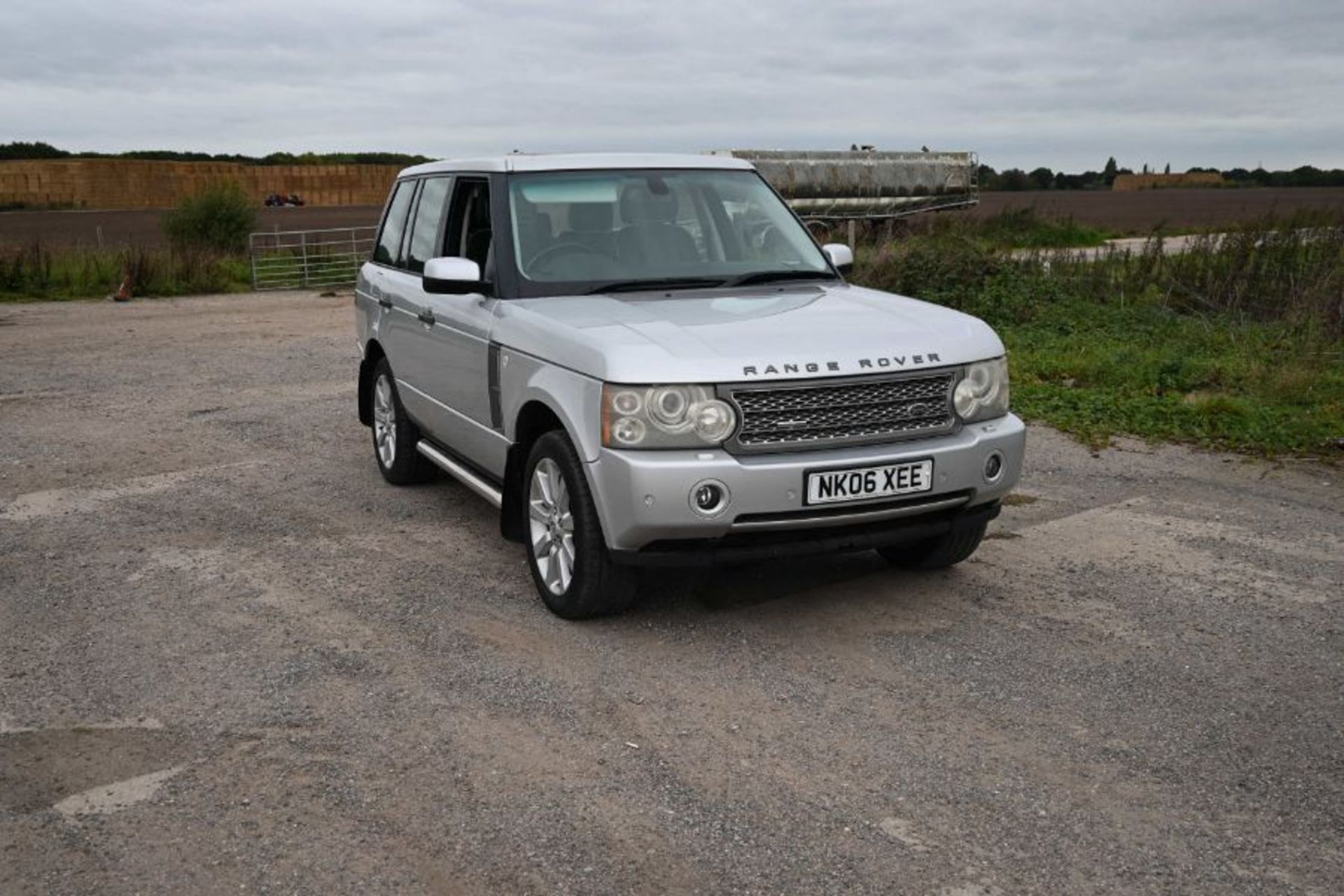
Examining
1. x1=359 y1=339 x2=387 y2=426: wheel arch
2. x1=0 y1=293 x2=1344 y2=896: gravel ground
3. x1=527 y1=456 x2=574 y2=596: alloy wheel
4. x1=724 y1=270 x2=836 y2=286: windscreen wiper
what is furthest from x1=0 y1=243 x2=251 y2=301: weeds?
x1=527 y1=456 x2=574 y2=596: alloy wheel

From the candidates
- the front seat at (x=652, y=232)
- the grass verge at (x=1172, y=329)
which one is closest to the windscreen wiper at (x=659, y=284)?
the front seat at (x=652, y=232)

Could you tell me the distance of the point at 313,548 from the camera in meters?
6.96

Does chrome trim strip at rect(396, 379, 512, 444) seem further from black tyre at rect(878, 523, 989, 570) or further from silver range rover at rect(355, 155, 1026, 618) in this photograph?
black tyre at rect(878, 523, 989, 570)

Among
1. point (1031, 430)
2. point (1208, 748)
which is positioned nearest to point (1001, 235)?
point (1031, 430)

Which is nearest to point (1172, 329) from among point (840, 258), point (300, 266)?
point (840, 258)

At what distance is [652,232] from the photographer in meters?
6.54

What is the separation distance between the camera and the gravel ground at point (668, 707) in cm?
370

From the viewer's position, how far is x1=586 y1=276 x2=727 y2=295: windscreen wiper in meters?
6.23

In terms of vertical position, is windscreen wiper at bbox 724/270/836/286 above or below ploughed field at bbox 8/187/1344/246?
above

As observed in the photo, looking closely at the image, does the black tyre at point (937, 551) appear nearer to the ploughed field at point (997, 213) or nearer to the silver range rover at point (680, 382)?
the silver range rover at point (680, 382)

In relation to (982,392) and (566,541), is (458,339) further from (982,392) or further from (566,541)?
(982,392)

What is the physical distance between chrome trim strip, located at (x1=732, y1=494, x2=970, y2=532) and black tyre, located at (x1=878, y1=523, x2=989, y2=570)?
0.42 metres

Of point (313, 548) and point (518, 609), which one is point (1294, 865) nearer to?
point (518, 609)

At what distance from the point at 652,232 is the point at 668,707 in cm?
260
